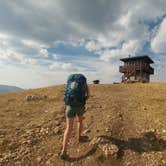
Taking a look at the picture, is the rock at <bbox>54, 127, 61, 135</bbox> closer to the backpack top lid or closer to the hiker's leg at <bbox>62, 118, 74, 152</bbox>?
the hiker's leg at <bbox>62, 118, 74, 152</bbox>

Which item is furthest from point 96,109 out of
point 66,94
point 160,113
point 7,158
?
point 7,158

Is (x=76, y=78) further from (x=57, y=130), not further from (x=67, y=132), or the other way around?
(x=57, y=130)

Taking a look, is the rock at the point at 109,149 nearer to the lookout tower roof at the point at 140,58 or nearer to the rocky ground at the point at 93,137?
the rocky ground at the point at 93,137

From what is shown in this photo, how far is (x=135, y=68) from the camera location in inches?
2370

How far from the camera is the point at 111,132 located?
31.4ft

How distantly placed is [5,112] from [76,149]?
6.93 metres

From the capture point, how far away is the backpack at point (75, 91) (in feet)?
27.2

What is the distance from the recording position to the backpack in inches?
326

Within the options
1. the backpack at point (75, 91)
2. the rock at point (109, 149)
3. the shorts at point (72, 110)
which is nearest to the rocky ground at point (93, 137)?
the rock at point (109, 149)

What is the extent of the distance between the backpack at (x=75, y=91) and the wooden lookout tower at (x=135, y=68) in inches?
2033

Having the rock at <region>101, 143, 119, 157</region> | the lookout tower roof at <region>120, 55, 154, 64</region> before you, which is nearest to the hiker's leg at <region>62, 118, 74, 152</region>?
the rock at <region>101, 143, 119, 157</region>

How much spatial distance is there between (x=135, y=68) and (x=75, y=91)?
53702 millimetres

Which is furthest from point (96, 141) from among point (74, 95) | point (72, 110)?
point (74, 95)

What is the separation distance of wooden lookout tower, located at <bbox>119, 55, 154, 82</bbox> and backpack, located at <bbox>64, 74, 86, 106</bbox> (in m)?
51.6
